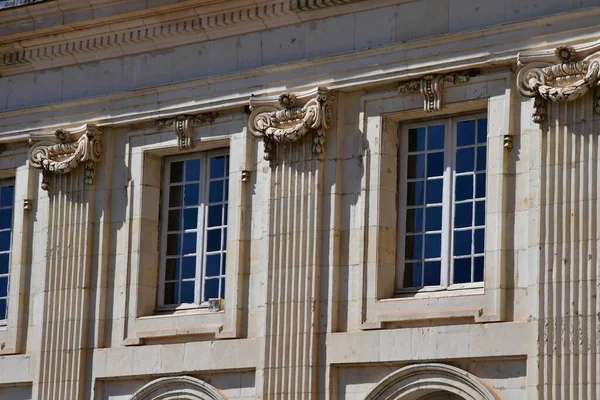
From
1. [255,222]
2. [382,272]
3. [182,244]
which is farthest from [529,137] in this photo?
[182,244]

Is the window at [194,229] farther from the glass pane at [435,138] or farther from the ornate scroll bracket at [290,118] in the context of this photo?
the glass pane at [435,138]

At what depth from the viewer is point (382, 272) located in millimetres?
21719

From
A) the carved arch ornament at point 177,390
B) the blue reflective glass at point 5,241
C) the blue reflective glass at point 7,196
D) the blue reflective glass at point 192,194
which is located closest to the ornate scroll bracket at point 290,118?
the blue reflective glass at point 192,194

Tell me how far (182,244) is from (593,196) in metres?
6.50

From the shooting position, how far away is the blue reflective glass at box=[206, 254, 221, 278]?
2367 cm

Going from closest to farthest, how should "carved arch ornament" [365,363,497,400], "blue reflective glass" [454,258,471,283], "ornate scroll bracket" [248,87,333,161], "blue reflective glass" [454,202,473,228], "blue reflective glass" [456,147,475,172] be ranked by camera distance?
"carved arch ornament" [365,363,497,400] < "blue reflective glass" [454,258,471,283] < "blue reflective glass" [454,202,473,228] < "blue reflective glass" [456,147,475,172] < "ornate scroll bracket" [248,87,333,161]

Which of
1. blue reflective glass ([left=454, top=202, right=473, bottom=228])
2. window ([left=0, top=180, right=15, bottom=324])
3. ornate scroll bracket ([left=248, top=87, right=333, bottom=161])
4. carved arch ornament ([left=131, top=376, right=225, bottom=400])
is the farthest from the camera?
window ([left=0, top=180, right=15, bottom=324])

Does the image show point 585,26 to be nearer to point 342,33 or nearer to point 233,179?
point 342,33

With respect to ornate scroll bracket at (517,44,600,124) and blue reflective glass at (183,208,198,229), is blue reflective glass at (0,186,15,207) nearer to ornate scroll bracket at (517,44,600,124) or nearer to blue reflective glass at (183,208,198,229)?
blue reflective glass at (183,208,198,229)

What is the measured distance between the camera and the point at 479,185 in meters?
21.4

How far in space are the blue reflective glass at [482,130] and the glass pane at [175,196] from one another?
186 inches

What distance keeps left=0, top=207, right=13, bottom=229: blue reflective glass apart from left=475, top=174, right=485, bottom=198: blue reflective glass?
7.90m

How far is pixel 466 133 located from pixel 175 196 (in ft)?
15.3

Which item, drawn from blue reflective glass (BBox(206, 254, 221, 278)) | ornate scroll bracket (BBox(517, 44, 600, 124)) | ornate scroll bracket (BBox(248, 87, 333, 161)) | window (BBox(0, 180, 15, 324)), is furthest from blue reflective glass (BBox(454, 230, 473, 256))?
window (BBox(0, 180, 15, 324))
